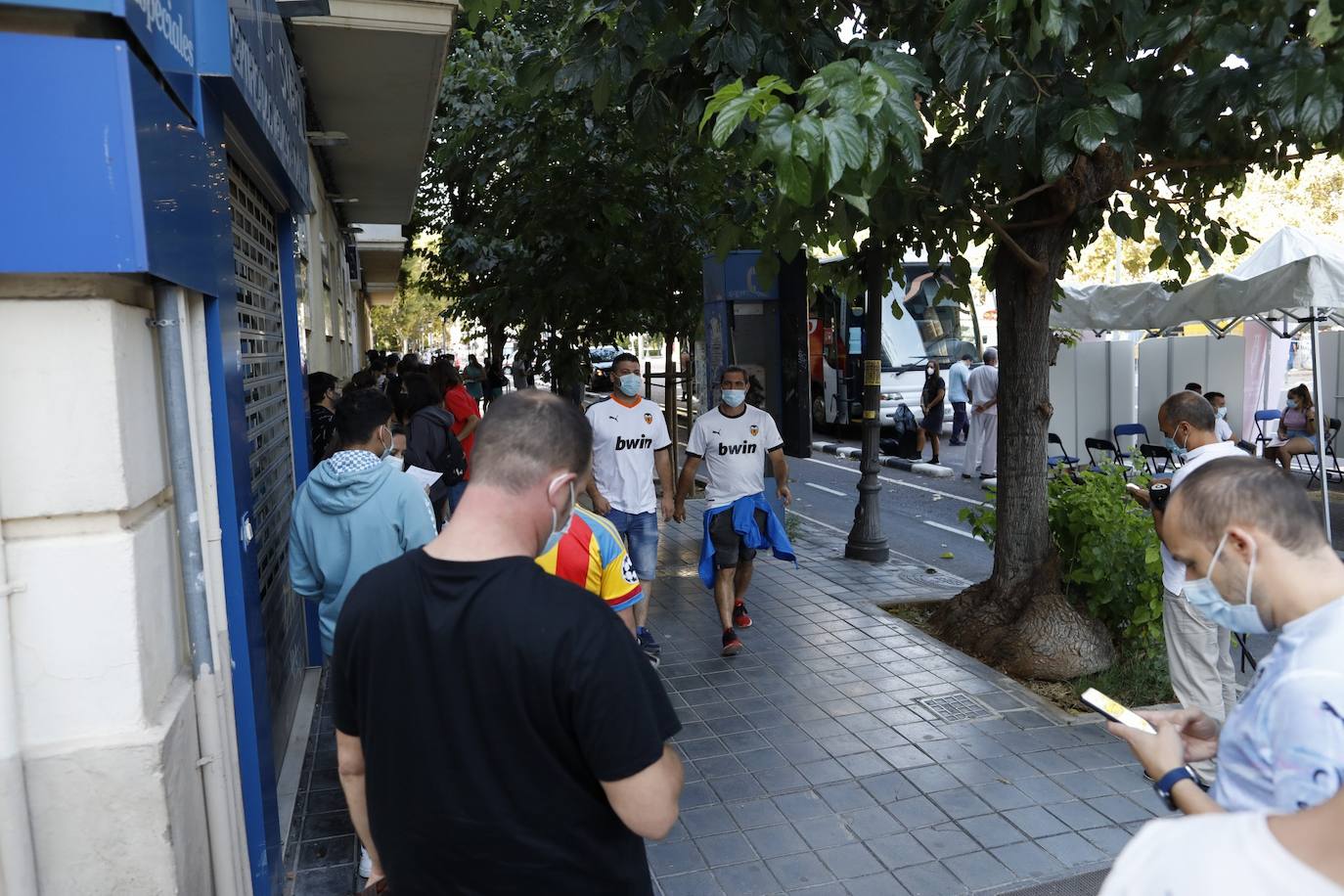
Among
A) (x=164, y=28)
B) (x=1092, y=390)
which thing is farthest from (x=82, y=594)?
(x=1092, y=390)

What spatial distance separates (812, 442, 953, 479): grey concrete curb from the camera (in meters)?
16.1

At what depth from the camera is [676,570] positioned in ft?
30.5

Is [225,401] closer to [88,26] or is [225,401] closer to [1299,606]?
[88,26]

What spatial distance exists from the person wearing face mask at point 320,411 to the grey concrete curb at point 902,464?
30.4 ft

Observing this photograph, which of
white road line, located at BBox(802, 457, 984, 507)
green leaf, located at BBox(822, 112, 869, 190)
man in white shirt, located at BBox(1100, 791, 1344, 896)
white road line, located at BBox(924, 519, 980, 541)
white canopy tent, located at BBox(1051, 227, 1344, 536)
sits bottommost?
white road line, located at BBox(924, 519, 980, 541)

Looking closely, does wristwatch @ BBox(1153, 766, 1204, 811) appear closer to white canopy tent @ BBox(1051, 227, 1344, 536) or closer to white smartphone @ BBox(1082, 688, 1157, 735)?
white smartphone @ BBox(1082, 688, 1157, 735)

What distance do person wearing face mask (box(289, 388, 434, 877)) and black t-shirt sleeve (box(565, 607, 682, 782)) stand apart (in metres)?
2.26

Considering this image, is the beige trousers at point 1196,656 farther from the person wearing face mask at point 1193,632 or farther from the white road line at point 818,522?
the white road line at point 818,522

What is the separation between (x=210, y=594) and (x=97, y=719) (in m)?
0.60

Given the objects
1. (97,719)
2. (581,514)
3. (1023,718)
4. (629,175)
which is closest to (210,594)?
(97,719)

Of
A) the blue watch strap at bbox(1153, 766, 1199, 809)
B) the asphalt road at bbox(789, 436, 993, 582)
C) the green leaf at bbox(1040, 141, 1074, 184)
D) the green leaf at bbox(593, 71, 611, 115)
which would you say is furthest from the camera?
the asphalt road at bbox(789, 436, 993, 582)

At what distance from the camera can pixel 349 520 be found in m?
3.83

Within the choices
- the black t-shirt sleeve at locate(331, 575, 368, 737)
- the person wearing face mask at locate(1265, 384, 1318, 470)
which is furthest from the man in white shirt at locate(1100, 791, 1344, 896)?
the person wearing face mask at locate(1265, 384, 1318, 470)

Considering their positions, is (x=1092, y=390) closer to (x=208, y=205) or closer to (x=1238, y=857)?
(x=208, y=205)
